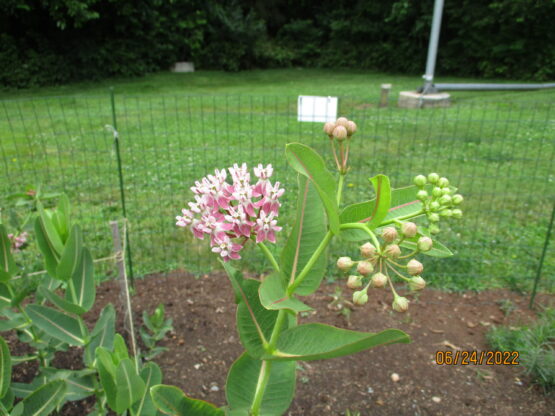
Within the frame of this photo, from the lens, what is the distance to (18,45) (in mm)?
13148

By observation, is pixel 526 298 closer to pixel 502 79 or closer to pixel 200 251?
pixel 200 251

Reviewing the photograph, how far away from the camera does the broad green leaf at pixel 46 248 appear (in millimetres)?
1394

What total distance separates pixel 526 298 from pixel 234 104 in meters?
7.05

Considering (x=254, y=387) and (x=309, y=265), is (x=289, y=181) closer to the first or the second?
(x=254, y=387)

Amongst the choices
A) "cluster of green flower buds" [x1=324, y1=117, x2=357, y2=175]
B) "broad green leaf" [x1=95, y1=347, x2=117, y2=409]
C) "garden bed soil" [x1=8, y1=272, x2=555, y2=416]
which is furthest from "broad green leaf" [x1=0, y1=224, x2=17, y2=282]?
"cluster of green flower buds" [x1=324, y1=117, x2=357, y2=175]

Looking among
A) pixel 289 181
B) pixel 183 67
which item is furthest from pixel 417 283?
pixel 183 67

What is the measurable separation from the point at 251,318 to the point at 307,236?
0.20m

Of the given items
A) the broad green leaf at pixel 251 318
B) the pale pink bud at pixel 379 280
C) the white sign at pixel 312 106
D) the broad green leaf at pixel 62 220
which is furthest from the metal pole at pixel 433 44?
the pale pink bud at pixel 379 280

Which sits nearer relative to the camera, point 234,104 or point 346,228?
point 346,228

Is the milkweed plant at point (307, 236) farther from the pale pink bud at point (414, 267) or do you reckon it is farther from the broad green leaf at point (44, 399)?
the broad green leaf at point (44, 399)

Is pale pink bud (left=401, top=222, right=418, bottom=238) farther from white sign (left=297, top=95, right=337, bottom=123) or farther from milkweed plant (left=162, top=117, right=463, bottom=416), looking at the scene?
white sign (left=297, top=95, right=337, bottom=123)

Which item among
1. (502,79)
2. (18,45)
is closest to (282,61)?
(502,79)

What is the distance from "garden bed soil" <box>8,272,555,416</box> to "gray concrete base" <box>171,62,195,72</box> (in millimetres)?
14874

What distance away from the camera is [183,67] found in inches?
657
